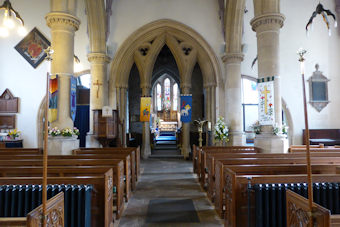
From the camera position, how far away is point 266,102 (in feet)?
18.0

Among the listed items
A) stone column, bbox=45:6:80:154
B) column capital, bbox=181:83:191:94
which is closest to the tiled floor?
stone column, bbox=45:6:80:154

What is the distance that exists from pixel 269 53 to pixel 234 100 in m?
3.58

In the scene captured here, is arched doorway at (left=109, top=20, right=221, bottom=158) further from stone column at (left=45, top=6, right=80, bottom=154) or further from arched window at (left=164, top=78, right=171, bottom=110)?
arched window at (left=164, top=78, right=171, bottom=110)

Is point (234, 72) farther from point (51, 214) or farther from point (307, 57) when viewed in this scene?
point (51, 214)

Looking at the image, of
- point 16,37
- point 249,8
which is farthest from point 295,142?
point 16,37

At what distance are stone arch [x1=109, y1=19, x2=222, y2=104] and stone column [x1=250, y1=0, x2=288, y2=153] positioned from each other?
446 centimetres

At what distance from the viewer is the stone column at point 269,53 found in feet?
17.5

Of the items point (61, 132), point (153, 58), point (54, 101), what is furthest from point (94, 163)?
point (153, 58)

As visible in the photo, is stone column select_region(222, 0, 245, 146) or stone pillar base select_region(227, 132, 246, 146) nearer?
stone pillar base select_region(227, 132, 246, 146)

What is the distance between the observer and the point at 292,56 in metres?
10.1

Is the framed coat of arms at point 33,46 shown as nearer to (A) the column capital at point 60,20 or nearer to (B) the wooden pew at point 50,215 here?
(A) the column capital at point 60,20

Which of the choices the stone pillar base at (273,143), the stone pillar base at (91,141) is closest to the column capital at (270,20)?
the stone pillar base at (273,143)

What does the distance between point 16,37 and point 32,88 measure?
217 cm

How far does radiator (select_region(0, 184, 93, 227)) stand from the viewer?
2.36m
